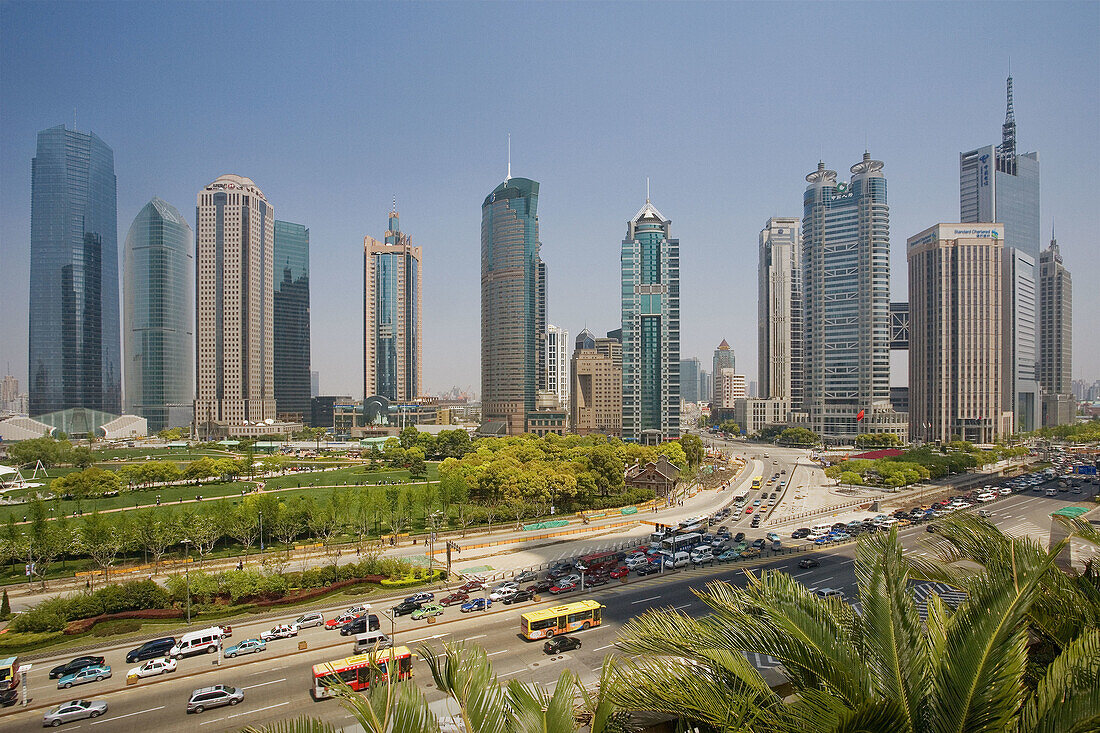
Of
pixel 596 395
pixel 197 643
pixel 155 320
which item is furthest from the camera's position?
pixel 155 320

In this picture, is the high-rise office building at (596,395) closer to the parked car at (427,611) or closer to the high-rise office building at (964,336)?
the high-rise office building at (964,336)

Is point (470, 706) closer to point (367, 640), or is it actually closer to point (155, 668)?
point (367, 640)

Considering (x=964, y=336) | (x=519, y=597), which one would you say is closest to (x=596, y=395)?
(x=964, y=336)

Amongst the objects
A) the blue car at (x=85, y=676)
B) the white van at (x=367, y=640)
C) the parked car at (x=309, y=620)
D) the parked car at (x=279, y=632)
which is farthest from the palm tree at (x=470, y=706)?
the parked car at (x=309, y=620)

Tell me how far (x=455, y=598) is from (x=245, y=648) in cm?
939

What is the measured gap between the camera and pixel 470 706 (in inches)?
184

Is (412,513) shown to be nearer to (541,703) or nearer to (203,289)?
(541,703)

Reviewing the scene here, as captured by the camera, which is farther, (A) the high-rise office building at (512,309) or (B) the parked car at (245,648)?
(A) the high-rise office building at (512,309)

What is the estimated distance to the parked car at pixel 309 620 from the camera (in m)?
26.5

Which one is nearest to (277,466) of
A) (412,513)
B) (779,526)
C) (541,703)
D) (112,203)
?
(412,513)

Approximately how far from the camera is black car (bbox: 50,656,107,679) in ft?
70.6

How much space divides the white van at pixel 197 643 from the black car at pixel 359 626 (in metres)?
4.59

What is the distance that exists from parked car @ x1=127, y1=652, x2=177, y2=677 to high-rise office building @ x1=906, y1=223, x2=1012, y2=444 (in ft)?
374

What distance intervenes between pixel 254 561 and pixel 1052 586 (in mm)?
39504
